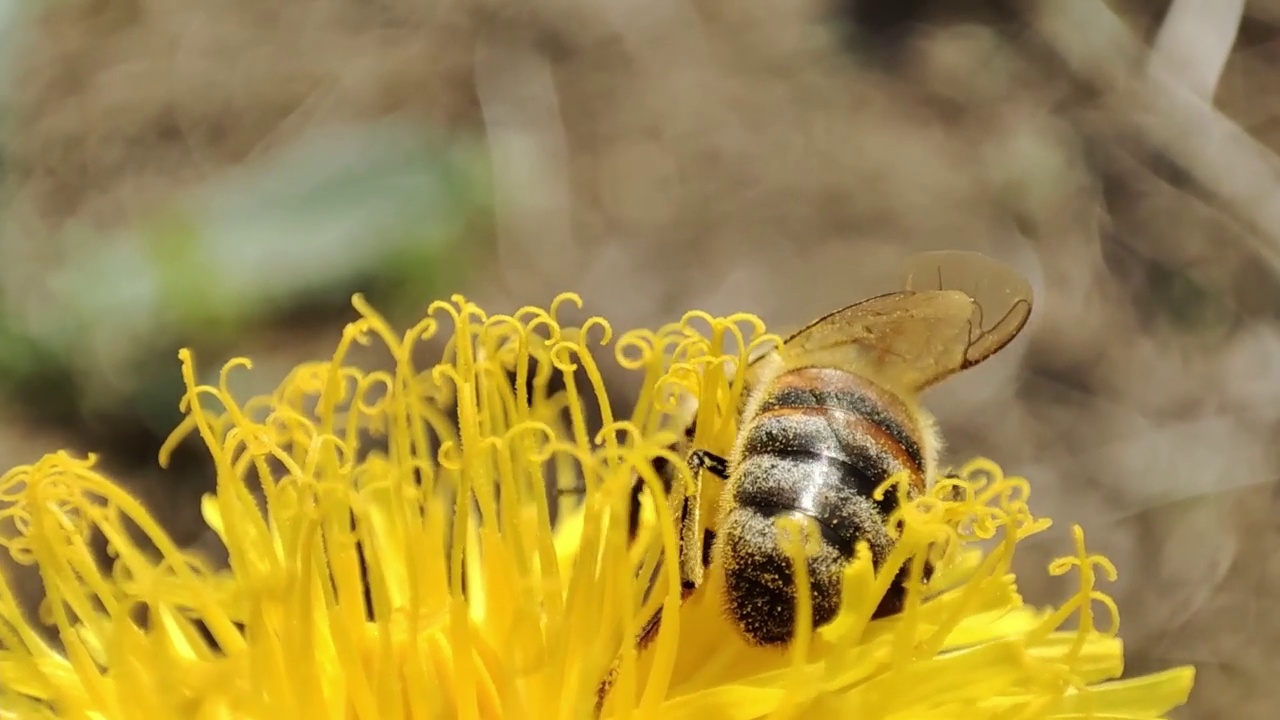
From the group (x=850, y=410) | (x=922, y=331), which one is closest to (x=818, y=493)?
(x=850, y=410)

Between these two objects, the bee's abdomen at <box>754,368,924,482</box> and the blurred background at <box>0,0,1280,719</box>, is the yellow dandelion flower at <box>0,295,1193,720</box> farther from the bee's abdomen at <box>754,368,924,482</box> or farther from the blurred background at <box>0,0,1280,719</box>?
the blurred background at <box>0,0,1280,719</box>

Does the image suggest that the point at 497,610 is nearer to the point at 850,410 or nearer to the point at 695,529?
the point at 695,529

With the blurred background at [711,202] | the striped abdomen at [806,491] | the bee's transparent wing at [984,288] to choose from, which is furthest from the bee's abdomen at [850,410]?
the blurred background at [711,202]

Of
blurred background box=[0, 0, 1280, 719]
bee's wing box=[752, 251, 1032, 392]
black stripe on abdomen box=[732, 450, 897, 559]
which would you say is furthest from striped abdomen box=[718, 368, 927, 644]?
blurred background box=[0, 0, 1280, 719]

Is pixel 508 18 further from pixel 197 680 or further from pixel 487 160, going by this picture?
pixel 197 680

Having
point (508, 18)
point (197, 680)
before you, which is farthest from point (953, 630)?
point (508, 18)

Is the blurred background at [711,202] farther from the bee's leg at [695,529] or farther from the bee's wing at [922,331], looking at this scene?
the bee's leg at [695,529]
